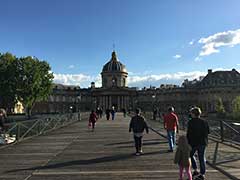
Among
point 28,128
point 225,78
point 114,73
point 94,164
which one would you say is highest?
point 114,73

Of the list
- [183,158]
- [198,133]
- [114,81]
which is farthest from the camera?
[114,81]

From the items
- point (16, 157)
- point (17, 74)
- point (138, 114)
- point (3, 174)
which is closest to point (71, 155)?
point (16, 157)

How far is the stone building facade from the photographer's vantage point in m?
164

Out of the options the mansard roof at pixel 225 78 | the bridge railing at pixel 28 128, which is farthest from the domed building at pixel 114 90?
the bridge railing at pixel 28 128

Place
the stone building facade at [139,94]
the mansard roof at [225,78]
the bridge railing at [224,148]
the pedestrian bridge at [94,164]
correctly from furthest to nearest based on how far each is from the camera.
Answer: the stone building facade at [139,94]
the mansard roof at [225,78]
the bridge railing at [224,148]
the pedestrian bridge at [94,164]

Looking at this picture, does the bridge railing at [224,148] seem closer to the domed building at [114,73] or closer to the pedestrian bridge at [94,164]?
the pedestrian bridge at [94,164]

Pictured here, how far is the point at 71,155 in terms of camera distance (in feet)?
57.8

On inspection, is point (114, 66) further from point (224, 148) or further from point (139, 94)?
point (224, 148)

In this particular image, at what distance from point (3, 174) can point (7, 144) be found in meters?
9.74

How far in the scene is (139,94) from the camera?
19700cm

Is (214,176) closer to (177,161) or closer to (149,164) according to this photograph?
(177,161)

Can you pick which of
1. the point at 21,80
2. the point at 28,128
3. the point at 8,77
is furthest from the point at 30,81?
the point at 28,128

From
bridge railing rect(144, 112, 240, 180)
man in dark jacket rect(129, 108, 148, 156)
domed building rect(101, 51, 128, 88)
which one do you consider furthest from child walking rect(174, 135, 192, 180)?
domed building rect(101, 51, 128, 88)

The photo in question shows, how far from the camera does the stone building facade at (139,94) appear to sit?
164 m
